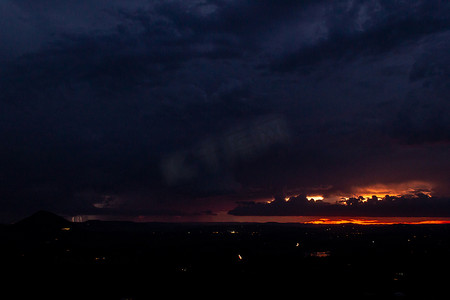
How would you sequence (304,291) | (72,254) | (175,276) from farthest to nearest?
1. (72,254)
2. (175,276)
3. (304,291)

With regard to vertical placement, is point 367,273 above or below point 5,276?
below

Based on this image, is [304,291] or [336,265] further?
[336,265]

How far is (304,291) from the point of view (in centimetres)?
8556

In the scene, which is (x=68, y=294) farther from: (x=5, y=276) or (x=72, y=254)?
(x=72, y=254)

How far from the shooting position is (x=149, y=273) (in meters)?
117

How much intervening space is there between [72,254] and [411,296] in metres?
145

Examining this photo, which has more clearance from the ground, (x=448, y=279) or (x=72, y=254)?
(x=72, y=254)

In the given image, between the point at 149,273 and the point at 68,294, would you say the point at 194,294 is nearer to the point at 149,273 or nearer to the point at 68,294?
the point at 68,294

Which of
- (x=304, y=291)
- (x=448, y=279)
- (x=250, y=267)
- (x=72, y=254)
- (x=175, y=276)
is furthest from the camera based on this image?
(x=72, y=254)

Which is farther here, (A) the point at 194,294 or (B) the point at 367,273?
(B) the point at 367,273

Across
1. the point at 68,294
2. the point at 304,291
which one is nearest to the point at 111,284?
the point at 68,294

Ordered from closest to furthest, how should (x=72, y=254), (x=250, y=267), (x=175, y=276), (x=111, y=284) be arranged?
(x=111, y=284)
(x=175, y=276)
(x=250, y=267)
(x=72, y=254)

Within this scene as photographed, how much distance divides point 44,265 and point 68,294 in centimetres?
5751

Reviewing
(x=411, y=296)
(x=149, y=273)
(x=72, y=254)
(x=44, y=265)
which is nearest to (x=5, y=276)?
(x=44, y=265)
